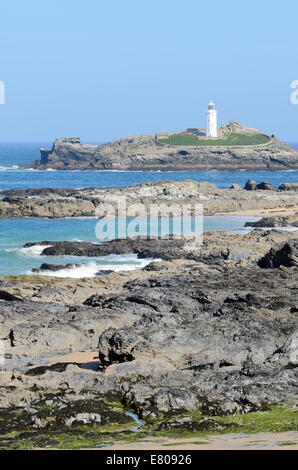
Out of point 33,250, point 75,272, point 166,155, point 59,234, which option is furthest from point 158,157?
point 75,272

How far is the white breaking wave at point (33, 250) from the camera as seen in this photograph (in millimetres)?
37812

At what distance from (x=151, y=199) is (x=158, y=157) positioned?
2623 inches

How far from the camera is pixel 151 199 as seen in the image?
199ft

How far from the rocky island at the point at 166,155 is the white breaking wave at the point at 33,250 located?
82130 millimetres

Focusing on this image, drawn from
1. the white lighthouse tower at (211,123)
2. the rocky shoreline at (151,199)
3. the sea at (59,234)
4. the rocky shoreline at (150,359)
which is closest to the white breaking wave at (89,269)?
the sea at (59,234)

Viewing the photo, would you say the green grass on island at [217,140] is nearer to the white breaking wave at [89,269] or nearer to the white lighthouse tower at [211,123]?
the white lighthouse tower at [211,123]

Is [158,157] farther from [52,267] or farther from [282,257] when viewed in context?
[282,257]

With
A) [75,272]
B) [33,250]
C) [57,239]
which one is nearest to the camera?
[75,272]

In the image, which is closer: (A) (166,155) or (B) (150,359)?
(B) (150,359)

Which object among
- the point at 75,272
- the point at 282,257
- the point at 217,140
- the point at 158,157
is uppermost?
the point at 217,140

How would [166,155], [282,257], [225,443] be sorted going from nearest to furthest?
1. [225,443]
2. [282,257]
3. [166,155]
